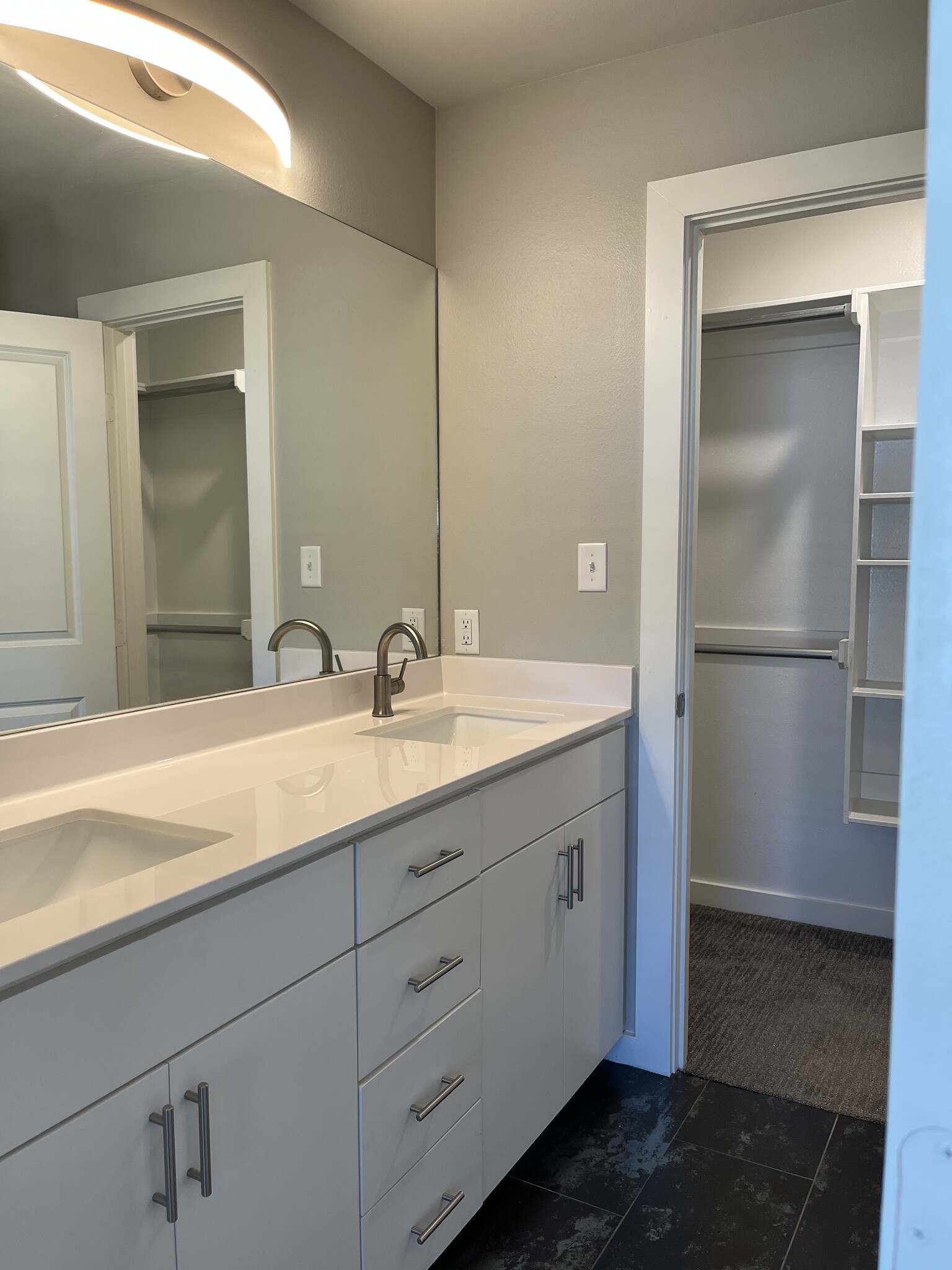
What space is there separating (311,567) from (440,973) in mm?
958

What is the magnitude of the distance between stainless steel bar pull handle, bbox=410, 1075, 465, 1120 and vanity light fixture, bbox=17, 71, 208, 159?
5.35 feet

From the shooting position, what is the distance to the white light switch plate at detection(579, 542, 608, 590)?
7.32 feet

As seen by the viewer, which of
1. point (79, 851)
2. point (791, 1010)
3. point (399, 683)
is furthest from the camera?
point (791, 1010)

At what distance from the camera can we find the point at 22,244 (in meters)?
1.37

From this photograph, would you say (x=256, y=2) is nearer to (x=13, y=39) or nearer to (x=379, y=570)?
(x=13, y=39)

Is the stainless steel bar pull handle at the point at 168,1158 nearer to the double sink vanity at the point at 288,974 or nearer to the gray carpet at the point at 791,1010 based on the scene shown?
the double sink vanity at the point at 288,974

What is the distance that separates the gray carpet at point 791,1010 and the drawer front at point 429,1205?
0.88 meters

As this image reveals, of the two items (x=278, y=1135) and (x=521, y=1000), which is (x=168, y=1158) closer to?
(x=278, y=1135)

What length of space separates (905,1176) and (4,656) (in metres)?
1.39

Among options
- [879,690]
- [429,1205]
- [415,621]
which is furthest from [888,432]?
[429,1205]

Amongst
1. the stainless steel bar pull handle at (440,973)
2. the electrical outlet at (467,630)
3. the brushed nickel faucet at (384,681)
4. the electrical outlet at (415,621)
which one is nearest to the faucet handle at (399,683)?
the brushed nickel faucet at (384,681)

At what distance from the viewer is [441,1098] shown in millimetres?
1476

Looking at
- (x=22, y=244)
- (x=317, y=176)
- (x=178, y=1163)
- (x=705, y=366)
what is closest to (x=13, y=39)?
(x=22, y=244)

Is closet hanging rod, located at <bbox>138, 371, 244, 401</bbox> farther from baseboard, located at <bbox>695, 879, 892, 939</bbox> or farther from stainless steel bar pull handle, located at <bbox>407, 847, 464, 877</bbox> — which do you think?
baseboard, located at <bbox>695, 879, 892, 939</bbox>
